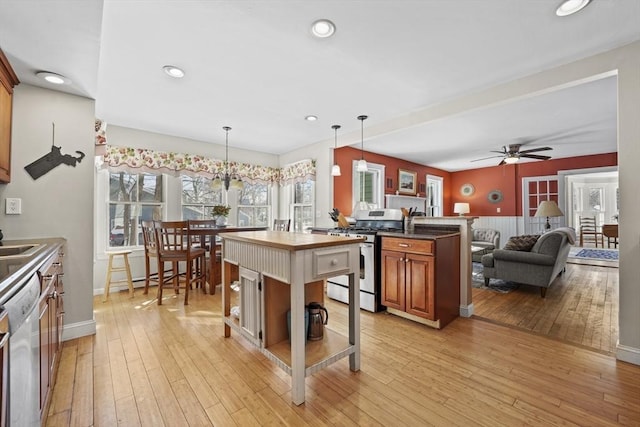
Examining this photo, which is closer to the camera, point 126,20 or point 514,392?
point 514,392

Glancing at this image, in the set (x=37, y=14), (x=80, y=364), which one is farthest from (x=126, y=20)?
(x=80, y=364)

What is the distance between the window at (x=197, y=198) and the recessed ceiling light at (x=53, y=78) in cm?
241

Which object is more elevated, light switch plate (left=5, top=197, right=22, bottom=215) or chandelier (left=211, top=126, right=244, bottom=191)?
chandelier (left=211, top=126, right=244, bottom=191)

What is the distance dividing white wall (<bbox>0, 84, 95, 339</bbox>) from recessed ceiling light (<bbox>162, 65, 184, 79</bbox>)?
0.75m

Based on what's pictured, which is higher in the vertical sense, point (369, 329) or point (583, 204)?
point (583, 204)

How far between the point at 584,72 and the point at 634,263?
5.07 ft

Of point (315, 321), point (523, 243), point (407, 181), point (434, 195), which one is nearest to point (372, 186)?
point (407, 181)

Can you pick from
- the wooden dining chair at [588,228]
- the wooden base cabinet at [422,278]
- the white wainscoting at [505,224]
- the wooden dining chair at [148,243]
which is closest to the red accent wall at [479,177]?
the white wainscoting at [505,224]

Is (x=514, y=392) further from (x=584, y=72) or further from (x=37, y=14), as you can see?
(x=37, y=14)

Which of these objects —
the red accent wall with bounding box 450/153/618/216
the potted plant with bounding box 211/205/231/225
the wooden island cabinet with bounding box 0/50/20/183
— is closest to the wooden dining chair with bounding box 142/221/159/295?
the potted plant with bounding box 211/205/231/225

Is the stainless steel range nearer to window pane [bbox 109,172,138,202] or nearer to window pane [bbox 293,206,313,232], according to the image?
window pane [bbox 293,206,313,232]

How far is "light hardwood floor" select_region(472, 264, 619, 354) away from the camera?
8.14ft

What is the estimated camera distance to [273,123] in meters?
3.91

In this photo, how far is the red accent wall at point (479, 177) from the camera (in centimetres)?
490
